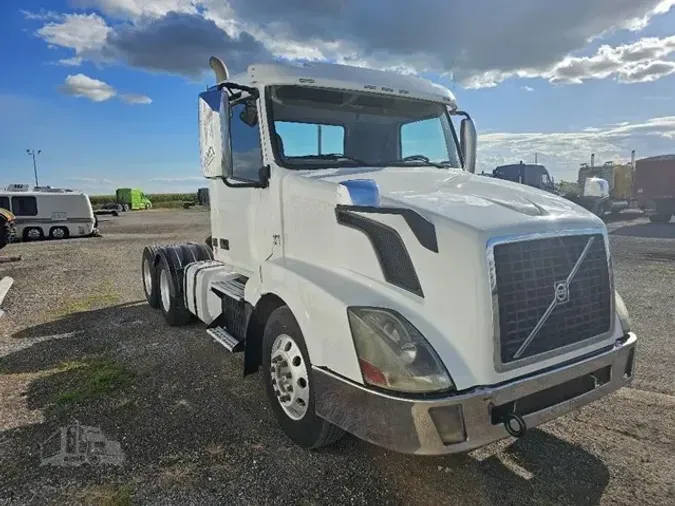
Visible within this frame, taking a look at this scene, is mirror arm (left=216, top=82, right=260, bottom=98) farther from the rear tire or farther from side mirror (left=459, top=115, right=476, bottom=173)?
the rear tire

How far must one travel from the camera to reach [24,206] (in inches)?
838

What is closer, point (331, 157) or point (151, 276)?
point (331, 157)

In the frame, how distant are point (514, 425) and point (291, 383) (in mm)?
1507

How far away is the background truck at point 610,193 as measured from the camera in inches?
1054

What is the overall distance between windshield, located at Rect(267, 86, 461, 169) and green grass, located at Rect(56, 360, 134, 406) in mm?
2678

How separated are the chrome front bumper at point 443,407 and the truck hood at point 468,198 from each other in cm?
91

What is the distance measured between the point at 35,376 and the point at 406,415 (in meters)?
4.20

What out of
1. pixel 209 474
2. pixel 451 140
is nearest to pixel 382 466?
pixel 209 474

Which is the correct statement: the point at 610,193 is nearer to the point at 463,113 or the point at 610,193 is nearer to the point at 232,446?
the point at 463,113

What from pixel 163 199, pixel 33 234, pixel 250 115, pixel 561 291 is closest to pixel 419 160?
pixel 250 115

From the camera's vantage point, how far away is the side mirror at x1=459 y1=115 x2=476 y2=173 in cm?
500

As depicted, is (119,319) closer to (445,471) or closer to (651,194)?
(445,471)

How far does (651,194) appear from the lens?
81.1 ft

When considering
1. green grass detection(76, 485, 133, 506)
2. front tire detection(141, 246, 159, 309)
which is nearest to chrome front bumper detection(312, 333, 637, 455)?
green grass detection(76, 485, 133, 506)
